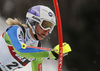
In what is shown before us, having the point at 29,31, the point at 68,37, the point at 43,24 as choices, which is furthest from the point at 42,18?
the point at 68,37

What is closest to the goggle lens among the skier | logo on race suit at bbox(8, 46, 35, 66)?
the skier

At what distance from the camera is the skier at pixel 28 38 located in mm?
1773

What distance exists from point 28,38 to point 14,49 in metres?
0.34

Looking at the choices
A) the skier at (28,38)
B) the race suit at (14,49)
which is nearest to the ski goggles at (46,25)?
the skier at (28,38)

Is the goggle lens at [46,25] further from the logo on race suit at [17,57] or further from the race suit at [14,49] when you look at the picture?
the logo on race suit at [17,57]

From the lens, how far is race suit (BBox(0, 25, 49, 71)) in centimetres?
177

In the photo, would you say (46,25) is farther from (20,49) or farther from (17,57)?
(17,57)

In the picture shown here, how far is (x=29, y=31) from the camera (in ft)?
6.93

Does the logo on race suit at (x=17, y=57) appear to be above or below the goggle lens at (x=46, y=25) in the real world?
below

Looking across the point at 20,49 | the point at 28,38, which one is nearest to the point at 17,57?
the point at 28,38

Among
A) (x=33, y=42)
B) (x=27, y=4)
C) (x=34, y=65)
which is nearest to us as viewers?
(x=33, y=42)

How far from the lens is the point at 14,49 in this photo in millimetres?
1856

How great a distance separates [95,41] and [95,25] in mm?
362

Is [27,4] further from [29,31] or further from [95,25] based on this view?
[29,31]
